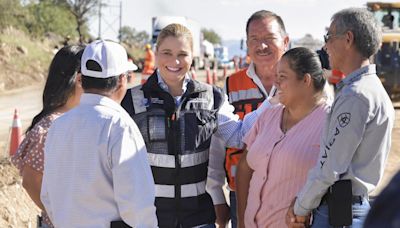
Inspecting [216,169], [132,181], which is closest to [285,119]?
[216,169]

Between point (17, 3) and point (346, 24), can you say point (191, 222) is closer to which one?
point (346, 24)

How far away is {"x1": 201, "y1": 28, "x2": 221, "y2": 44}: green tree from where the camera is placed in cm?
10641

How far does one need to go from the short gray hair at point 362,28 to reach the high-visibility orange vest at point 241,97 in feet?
3.28

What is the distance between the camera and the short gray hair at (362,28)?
9.29ft

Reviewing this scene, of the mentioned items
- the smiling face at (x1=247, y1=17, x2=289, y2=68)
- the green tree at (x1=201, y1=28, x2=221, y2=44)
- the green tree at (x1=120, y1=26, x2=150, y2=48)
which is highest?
the smiling face at (x1=247, y1=17, x2=289, y2=68)

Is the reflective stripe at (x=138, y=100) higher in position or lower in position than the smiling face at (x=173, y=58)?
lower

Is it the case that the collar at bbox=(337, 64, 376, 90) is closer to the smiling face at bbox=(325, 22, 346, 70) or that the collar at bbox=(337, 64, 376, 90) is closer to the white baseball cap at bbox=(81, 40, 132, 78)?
the smiling face at bbox=(325, 22, 346, 70)

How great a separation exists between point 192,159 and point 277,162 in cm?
45

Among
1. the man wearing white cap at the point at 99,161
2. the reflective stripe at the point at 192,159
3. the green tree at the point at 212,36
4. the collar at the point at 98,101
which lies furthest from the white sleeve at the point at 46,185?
the green tree at the point at 212,36

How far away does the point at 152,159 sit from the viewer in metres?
3.24

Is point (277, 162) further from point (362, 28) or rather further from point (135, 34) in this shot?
point (135, 34)

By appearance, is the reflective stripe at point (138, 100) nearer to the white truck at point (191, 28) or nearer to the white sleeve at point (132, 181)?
the white sleeve at point (132, 181)

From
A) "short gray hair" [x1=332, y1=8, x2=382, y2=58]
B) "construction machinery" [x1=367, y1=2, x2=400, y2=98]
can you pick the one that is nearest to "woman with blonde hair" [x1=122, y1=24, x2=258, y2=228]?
"short gray hair" [x1=332, y1=8, x2=382, y2=58]

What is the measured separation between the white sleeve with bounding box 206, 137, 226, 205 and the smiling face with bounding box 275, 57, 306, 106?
1.62 ft
